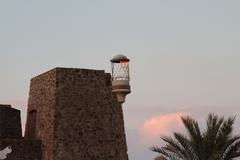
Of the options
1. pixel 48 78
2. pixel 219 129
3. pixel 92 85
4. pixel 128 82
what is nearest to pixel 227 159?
pixel 219 129

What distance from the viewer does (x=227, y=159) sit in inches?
811

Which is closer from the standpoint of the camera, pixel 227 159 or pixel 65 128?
pixel 227 159

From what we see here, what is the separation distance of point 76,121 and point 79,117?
23 cm

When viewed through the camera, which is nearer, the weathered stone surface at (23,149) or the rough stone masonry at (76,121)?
the rough stone masonry at (76,121)

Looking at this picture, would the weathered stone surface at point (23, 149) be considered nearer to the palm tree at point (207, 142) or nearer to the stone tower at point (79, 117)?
the stone tower at point (79, 117)

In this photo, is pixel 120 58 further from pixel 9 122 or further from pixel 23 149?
pixel 9 122

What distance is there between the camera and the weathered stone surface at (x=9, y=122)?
2531 centimetres

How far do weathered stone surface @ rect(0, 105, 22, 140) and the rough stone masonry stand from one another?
2209 millimetres

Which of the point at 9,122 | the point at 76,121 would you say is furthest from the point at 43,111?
the point at 9,122

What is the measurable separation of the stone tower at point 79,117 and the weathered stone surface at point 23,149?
1.16 ft

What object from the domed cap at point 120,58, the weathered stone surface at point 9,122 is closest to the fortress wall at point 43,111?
the weathered stone surface at point 9,122

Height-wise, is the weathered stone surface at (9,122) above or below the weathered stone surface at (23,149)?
above

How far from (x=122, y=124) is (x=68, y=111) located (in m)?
2.82

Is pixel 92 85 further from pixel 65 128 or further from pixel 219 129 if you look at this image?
pixel 219 129
